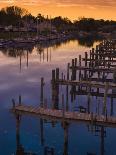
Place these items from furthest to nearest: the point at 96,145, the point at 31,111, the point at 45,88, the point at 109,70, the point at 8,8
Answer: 1. the point at 8,8
2. the point at 45,88
3. the point at 109,70
4. the point at 96,145
5. the point at 31,111

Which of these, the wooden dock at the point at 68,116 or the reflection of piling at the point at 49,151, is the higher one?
the wooden dock at the point at 68,116

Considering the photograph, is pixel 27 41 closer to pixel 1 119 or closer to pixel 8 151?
pixel 1 119

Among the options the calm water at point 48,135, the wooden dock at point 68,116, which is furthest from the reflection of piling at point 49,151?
the wooden dock at point 68,116

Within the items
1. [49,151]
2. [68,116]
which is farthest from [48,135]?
[68,116]

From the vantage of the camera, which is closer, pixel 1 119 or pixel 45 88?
pixel 1 119

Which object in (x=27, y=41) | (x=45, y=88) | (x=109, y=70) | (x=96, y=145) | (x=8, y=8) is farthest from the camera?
(x=8, y=8)

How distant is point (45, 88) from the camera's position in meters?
44.9

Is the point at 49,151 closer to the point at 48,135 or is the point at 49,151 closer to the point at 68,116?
the point at 68,116

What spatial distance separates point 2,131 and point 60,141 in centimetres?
453

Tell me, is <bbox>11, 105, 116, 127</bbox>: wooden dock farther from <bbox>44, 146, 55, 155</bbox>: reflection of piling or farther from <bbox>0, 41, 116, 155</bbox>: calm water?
<bbox>44, 146, 55, 155</bbox>: reflection of piling

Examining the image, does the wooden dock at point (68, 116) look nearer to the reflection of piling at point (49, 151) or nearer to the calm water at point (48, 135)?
the calm water at point (48, 135)

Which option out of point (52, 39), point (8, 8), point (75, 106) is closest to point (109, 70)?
point (75, 106)

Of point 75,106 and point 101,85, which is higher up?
point 101,85

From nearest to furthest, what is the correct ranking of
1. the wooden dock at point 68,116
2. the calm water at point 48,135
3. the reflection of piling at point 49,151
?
1. the wooden dock at point 68,116
2. the reflection of piling at point 49,151
3. the calm water at point 48,135
